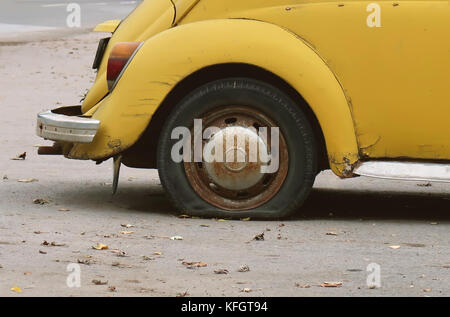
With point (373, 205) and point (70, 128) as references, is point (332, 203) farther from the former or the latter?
point (70, 128)

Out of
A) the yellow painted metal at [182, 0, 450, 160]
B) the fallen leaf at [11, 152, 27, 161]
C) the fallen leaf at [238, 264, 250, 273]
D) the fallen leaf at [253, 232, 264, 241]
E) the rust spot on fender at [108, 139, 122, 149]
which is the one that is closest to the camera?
the fallen leaf at [238, 264, 250, 273]

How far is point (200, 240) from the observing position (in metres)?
7.19

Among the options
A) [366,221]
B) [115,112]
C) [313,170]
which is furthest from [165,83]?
[366,221]

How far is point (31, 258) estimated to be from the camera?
21.4 feet

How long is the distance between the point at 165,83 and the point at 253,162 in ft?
2.35

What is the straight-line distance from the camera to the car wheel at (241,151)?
770 centimetres

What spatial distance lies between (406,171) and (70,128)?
80.8 inches

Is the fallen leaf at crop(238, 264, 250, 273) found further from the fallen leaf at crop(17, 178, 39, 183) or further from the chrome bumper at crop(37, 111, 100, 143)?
the fallen leaf at crop(17, 178, 39, 183)

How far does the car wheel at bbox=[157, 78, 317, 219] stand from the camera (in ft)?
25.3

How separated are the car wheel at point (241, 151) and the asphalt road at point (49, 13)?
1510cm

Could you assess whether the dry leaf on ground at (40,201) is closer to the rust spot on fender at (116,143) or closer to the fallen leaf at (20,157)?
the rust spot on fender at (116,143)

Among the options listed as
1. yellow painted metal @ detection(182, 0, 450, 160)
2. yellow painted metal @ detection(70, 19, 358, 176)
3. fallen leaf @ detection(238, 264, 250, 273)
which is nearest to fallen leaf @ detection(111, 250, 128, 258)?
fallen leaf @ detection(238, 264, 250, 273)

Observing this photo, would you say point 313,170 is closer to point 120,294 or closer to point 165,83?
point 165,83
